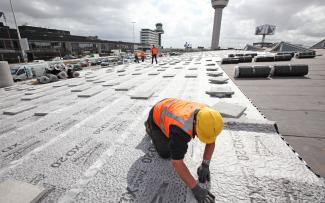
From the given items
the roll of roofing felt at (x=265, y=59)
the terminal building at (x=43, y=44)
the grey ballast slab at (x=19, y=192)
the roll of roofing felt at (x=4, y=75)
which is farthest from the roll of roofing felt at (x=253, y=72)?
the terminal building at (x=43, y=44)

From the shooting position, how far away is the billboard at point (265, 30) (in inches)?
3406

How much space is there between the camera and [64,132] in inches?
146

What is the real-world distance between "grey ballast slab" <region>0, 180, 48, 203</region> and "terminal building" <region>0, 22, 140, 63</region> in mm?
45877

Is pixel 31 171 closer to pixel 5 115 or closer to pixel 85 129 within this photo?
pixel 85 129

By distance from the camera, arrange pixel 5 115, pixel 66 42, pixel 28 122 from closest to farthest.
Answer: pixel 28 122
pixel 5 115
pixel 66 42

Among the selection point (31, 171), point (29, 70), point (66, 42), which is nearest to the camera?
point (31, 171)

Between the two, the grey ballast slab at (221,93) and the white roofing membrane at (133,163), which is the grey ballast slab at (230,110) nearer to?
the white roofing membrane at (133,163)

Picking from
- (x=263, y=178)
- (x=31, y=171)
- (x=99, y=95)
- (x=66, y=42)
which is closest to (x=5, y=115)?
(x=99, y=95)

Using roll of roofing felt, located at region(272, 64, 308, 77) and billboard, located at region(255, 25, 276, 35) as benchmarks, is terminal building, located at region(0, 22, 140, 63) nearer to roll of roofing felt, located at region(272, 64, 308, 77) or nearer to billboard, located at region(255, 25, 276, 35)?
roll of roofing felt, located at region(272, 64, 308, 77)

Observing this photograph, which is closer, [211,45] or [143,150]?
[143,150]

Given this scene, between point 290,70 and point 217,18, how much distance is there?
8103 centimetres

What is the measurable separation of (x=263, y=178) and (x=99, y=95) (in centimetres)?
600

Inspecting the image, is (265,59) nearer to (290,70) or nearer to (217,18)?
(290,70)

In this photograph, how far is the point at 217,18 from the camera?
76.7m
